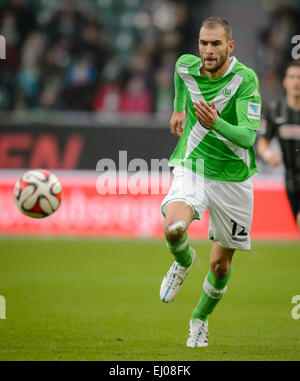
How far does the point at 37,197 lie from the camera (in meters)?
7.40

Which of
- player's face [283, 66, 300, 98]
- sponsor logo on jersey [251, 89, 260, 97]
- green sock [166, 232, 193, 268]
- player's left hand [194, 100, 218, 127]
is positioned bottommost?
green sock [166, 232, 193, 268]

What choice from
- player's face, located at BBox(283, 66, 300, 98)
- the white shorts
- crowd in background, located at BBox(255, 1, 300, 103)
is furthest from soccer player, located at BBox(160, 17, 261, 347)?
crowd in background, located at BBox(255, 1, 300, 103)

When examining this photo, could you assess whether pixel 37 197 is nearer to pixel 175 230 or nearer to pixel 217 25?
pixel 175 230

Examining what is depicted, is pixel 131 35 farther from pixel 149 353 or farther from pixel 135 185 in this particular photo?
pixel 149 353

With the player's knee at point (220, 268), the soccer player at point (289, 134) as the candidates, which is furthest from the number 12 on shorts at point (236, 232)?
the soccer player at point (289, 134)

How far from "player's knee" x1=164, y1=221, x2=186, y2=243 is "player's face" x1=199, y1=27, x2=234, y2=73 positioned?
130cm

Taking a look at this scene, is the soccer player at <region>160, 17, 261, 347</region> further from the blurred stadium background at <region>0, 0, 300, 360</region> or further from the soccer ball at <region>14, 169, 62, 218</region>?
the soccer ball at <region>14, 169, 62, 218</region>

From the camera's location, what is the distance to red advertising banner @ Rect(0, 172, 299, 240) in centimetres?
1466

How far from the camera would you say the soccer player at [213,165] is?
20.2 ft

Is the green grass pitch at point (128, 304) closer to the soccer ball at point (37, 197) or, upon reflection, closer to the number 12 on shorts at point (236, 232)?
the number 12 on shorts at point (236, 232)

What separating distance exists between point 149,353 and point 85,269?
18.0ft

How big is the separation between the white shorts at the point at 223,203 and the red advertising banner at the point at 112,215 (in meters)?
8.07

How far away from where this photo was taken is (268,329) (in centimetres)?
739
